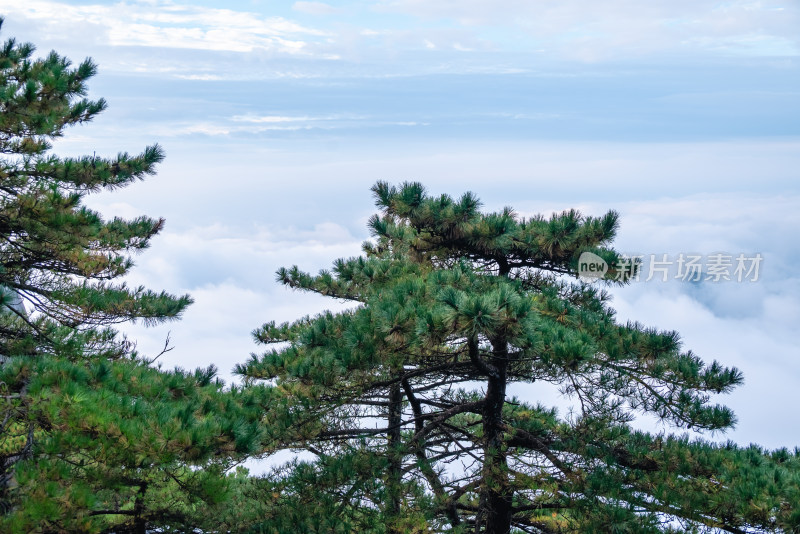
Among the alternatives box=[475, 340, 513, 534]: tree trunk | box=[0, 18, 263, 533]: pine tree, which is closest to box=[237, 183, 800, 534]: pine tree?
box=[475, 340, 513, 534]: tree trunk

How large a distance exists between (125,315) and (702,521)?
720cm

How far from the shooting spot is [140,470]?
645cm

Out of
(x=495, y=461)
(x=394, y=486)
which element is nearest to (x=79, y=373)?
(x=394, y=486)

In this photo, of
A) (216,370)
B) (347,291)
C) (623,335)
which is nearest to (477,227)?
(623,335)

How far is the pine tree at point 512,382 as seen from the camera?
5.74 metres

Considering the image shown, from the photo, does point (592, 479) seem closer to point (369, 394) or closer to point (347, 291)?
point (369, 394)

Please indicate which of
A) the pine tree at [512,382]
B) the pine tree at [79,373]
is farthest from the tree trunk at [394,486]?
the pine tree at [79,373]

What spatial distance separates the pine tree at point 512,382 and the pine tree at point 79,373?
50.0 inches

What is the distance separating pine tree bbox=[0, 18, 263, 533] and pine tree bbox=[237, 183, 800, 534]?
1269mm

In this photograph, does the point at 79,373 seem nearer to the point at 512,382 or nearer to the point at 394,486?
the point at 394,486

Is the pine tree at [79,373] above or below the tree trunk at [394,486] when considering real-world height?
above

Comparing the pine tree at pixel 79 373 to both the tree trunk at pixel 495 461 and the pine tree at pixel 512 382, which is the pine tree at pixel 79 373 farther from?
the tree trunk at pixel 495 461

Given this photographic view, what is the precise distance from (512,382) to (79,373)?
14.6 ft

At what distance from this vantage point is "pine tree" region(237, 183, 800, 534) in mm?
5742
